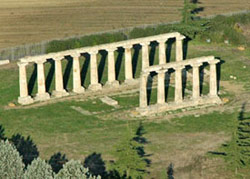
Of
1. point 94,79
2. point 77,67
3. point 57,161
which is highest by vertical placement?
point 77,67

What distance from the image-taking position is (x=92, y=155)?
116062 mm

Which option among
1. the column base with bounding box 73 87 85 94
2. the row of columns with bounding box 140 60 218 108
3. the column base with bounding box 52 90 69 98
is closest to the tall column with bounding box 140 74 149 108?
the row of columns with bounding box 140 60 218 108

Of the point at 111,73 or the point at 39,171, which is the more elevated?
the point at 111,73

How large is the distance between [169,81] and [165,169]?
1208 inches

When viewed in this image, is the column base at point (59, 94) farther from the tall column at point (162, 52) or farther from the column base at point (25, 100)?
the tall column at point (162, 52)

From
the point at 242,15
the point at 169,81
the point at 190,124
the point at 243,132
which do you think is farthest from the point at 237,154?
the point at 242,15

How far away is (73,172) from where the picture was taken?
102500 mm

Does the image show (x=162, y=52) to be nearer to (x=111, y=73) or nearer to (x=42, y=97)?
(x=111, y=73)

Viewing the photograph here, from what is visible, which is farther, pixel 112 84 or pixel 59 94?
pixel 112 84

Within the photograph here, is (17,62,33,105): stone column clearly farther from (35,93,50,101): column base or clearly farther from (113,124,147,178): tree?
(113,124,147,178): tree

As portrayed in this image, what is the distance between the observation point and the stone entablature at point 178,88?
128 meters

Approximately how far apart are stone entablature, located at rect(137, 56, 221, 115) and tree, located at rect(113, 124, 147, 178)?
18793 millimetres

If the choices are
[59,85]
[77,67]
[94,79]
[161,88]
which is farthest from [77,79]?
[161,88]

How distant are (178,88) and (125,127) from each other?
1097 centimetres
